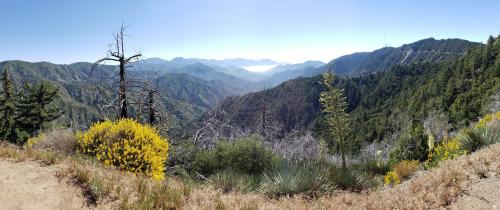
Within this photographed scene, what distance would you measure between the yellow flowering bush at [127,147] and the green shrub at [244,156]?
21.5ft

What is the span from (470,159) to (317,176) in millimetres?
2917

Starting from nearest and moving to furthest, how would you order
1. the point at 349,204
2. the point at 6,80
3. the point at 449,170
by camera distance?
1. the point at 349,204
2. the point at 449,170
3. the point at 6,80

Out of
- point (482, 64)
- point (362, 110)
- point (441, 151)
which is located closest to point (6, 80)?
point (441, 151)

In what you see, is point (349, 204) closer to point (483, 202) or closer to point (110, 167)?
point (483, 202)

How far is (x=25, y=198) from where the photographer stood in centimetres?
562

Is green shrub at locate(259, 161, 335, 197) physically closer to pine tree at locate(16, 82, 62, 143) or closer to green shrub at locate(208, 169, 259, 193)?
green shrub at locate(208, 169, 259, 193)

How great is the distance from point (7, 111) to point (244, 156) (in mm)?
42577

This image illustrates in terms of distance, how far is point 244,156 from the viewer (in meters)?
15.8

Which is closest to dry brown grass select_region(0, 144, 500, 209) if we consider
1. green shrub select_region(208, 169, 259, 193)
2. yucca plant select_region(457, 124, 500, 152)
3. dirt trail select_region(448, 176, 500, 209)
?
dirt trail select_region(448, 176, 500, 209)

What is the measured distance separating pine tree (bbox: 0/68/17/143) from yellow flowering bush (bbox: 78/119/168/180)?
39.9 meters

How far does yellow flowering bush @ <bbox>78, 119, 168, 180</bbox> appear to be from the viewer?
27.1 ft

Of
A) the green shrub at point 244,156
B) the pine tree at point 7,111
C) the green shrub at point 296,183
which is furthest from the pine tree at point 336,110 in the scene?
the pine tree at point 7,111

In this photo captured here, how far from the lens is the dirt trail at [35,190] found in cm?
546

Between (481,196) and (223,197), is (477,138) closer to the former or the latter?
(481,196)
